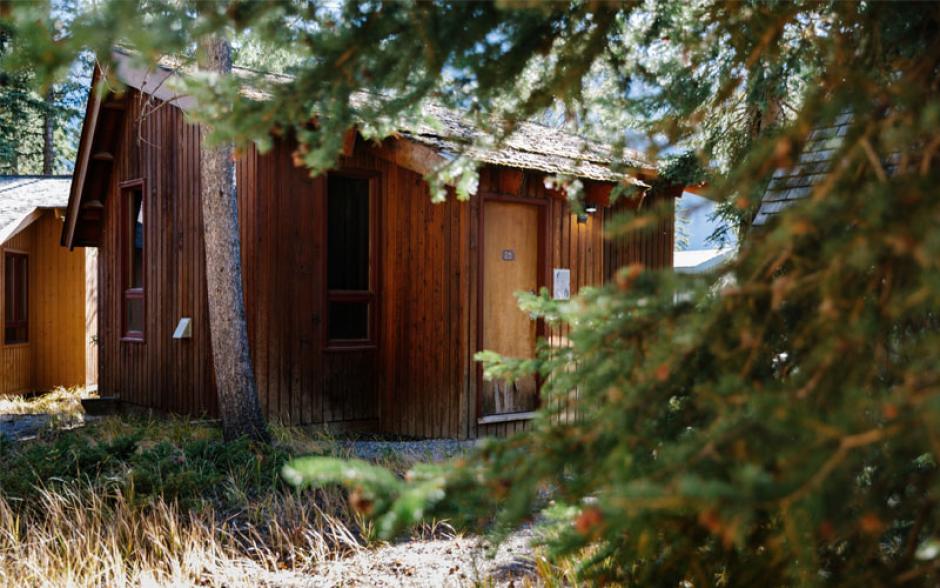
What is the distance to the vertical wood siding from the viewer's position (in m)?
14.9

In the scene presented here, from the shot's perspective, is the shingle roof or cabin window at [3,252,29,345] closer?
the shingle roof

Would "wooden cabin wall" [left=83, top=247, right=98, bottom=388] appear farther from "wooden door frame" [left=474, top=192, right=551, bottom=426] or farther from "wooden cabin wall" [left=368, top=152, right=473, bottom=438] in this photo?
"wooden door frame" [left=474, top=192, right=551, bottom=426]

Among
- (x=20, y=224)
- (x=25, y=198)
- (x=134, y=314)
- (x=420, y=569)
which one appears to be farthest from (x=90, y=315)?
(x=420, y=569)

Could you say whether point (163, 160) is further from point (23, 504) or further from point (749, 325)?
point (749, 325)

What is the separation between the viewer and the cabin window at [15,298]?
14.2 meters

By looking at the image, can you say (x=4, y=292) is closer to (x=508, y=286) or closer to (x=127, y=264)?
(x=127, y=264)

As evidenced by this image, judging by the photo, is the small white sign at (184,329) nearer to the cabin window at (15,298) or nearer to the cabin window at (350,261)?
the cabin window at (350,261)

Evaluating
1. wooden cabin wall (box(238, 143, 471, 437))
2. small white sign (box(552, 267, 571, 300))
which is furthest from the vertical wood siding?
small white sign (box(552, 267, 571, 300))

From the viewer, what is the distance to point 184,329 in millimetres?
9734

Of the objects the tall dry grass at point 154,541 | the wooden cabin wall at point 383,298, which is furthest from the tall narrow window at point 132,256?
the tall dry grass at point 154,541

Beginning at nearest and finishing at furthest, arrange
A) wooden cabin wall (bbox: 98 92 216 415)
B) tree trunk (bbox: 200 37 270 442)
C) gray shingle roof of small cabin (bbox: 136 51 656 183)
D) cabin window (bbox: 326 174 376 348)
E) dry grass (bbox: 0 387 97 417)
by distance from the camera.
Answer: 1. tree trunk (bbox: 200 37 270 442)
2. gray shingle roof of small cabin (bbox: 136 51 656 183)
3. cabin window (bbox: 326 174 376 348)
4. wooden cabin wall (bbox: 98 92 216 415)
5. dry grass (bbox: 0 387 97 417)

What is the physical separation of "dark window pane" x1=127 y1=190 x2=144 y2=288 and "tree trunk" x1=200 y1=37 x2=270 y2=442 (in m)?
4.06

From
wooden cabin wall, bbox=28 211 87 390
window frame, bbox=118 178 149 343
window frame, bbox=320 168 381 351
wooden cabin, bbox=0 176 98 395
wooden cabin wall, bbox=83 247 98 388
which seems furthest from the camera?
wooden cabin wall, bbox=28 211 87 390

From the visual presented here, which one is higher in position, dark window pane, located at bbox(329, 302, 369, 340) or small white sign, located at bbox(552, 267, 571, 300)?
small white sign, located at bbox(552, 267, 571, 300)
